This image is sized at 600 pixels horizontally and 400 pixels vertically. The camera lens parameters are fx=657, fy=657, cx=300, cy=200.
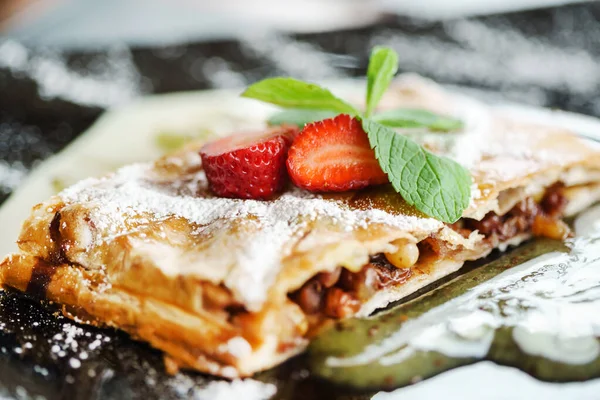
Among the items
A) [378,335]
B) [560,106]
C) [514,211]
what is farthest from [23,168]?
[560,106]

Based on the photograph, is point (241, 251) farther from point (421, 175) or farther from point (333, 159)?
point (421, 175)

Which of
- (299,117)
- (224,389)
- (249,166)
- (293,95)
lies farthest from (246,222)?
(299,117)

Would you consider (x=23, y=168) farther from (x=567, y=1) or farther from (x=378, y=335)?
(x=567, y=1)

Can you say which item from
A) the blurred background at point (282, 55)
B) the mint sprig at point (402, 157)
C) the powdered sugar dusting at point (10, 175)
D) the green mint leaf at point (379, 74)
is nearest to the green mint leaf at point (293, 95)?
the mint sprig at point (402, 157)

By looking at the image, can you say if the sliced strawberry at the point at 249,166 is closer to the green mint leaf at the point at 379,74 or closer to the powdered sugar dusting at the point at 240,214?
the powdered sugar dusting at the point at 240,214

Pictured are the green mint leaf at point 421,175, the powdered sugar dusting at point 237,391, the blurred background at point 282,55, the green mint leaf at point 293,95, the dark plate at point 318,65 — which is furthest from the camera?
the blurred background at point 282,55
